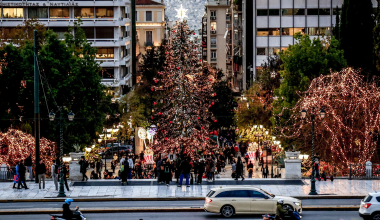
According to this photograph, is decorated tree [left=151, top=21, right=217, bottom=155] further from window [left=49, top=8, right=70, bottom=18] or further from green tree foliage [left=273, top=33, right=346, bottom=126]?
window [left=49, top=8, right=70, bottom=18]

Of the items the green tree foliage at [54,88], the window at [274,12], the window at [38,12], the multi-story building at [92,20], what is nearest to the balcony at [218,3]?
the window at [274,12]

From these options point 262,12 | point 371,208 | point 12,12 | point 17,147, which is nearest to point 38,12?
point 12,12

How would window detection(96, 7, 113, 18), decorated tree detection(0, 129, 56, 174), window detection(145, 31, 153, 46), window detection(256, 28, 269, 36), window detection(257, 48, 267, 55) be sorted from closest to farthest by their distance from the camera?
decorated tree detection(0, 129, 56, 174)
window detection(96, 7, 113, 18)
window detection(256, 28, 269, 36)
window detection(257, 48, 267, 55)
window detection(145, 31, 153, 46)

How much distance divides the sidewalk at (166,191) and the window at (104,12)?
44.1m

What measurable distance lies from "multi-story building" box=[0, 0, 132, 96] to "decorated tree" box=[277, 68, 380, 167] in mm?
32599

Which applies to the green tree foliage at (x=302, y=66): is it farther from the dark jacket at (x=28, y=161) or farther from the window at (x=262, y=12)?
the window at (x=262, y=12)

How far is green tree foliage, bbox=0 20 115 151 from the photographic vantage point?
5141 centimetres

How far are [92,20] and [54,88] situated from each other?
1142 inches

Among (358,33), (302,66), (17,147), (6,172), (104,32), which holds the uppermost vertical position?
(104,32)

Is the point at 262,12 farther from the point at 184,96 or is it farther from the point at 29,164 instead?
the point at 29,164

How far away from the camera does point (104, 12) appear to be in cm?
8038

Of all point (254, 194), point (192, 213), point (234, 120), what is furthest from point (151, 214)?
point (234, 120)

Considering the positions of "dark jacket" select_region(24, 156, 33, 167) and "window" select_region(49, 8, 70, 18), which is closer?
"dark jacket" select_region(24, 156, 33, 167)

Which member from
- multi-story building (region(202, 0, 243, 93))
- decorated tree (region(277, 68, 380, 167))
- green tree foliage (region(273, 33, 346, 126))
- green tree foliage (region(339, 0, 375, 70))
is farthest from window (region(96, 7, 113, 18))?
multi-story building (region(202, 0, 243, 93))
